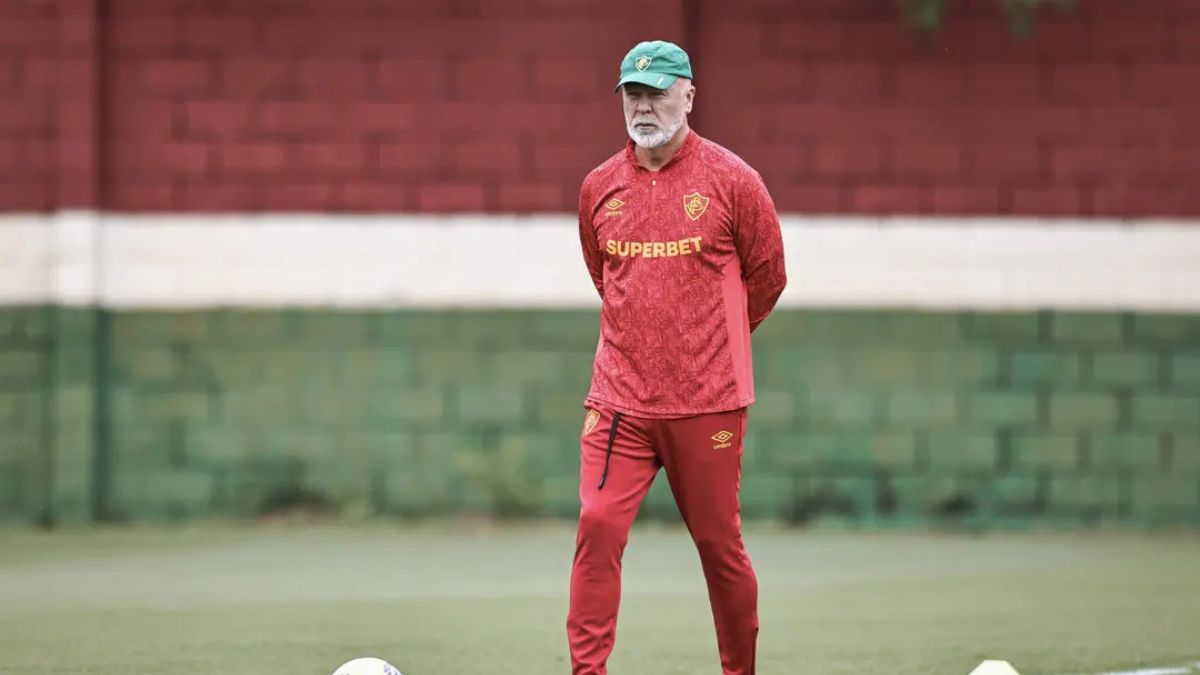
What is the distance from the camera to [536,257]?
39.1ft

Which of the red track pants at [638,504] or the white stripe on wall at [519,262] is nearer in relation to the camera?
the red track pants at [638,504]

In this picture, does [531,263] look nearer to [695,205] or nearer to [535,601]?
[535,601]

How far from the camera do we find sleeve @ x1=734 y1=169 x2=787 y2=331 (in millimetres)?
6129

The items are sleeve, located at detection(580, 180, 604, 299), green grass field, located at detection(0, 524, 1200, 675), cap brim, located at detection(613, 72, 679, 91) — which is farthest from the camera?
green grass field, located at detection(0, 524, 1200, 675)

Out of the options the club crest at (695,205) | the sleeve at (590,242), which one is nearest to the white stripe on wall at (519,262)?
the sleeve at (590,242)

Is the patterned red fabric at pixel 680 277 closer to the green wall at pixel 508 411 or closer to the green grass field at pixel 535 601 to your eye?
the green grass field at pixel 535 601

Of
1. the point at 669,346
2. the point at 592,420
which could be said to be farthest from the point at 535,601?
the point at 669,346

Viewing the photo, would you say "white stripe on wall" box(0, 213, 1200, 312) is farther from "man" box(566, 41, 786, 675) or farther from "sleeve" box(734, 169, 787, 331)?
"man" box(566, 41, 786, 675)

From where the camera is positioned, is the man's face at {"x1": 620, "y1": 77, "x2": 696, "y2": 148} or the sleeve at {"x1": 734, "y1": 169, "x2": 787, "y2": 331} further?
the sleeve at {"x1": 734, "y1": 169, "x2": 787, "y2": 331}

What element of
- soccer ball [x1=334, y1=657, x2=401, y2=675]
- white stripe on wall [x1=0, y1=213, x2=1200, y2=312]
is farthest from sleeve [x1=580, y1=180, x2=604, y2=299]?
white stripe on wall [x1=0, y1=213, x2=1200, y2=312]

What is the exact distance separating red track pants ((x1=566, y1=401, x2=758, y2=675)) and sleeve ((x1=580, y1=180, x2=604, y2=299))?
1.70ft

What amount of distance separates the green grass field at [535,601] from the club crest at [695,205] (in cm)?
220

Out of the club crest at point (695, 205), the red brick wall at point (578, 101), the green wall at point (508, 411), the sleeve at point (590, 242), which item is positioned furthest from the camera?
the green wall at point (508, 411)

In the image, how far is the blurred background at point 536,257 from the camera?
1185 cm
